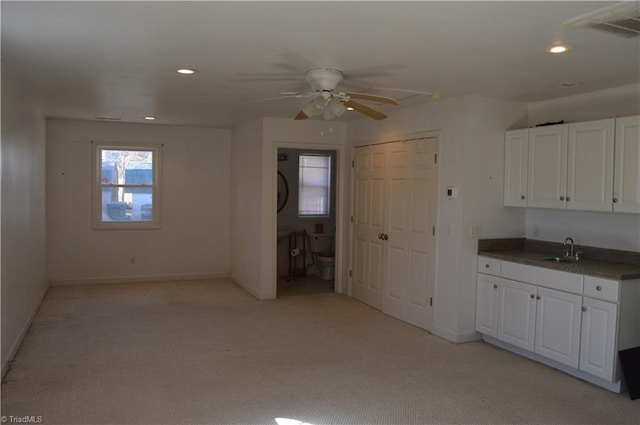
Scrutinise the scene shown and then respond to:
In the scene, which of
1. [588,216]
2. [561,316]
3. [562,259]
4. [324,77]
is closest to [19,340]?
[324,77]

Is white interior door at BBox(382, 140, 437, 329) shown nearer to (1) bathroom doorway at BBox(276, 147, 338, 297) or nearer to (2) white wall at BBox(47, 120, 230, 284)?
(1) bathroom doorway at BBox(276, 147, 338, 297)

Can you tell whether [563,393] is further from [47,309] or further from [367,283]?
[47,309]

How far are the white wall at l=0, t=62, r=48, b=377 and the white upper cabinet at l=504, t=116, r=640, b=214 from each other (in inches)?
175

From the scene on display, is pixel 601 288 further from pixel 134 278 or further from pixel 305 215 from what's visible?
pixel 134 278

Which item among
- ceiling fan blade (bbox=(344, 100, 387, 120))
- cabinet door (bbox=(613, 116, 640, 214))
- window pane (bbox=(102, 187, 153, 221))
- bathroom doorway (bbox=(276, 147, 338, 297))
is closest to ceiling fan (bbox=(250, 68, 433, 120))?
ceiling fan blade (bbox=(344, 100, 387, 120))

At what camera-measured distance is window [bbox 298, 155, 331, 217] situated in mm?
8211

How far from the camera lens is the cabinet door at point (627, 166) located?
373 centimetres

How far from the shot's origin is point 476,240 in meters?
4.80

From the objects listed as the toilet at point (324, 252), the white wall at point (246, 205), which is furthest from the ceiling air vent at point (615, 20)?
the toilet at point (324, 252)

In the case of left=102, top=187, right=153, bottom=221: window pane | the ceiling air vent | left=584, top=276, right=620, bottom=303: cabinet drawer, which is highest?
the ceiling air vent

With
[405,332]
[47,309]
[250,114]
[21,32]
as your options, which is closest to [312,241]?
[250,114]

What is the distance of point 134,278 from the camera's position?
7488 mm

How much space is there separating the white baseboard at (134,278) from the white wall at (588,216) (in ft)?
16.0

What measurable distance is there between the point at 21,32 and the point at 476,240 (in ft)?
13.3
